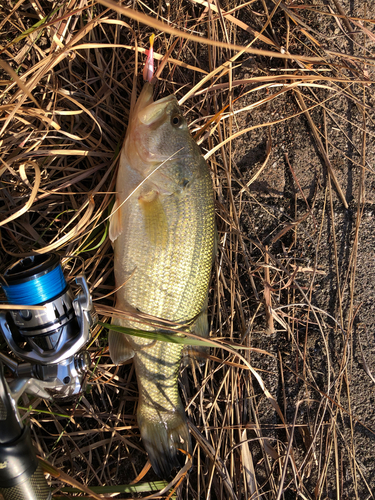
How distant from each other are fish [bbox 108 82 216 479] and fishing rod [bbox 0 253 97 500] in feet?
1.01

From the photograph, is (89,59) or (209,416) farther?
(209,416)

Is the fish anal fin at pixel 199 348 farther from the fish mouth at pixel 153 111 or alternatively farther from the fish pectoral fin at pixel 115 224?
the fish mouth at pixel 153 111

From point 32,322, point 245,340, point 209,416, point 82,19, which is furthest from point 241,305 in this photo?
point 82,19

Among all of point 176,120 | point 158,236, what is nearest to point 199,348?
point 158,236

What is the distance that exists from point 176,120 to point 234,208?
2.33 ft

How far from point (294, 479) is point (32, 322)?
1894 millimetres

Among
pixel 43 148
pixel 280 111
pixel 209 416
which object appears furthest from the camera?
pixel 280 111

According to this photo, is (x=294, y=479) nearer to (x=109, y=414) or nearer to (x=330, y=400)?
(x=330, y=400)

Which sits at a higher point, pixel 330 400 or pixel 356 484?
pixel 330 400

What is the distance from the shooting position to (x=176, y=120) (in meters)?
2.01

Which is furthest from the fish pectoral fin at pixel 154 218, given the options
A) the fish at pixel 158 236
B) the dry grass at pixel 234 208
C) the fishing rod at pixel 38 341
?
the fishing rod at pixel 38 341

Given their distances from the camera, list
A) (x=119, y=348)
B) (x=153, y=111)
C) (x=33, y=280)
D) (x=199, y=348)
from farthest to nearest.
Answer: (x=199, y=348)
(x=119, y=348)
(x=153, y=111)
(x=33, y=280)

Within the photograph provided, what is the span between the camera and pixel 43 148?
214cm

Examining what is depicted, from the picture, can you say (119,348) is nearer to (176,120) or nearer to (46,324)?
(46,324)
